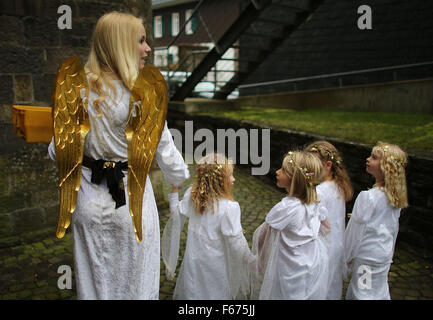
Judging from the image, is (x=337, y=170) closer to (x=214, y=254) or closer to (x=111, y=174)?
(x=214, y=254)

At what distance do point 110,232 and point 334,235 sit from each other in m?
1.87

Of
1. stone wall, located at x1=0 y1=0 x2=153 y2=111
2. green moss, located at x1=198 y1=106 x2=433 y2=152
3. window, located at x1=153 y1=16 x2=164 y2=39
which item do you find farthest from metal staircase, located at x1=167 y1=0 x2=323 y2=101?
window, located at x1=153 y1=16 x2=164 y2=39

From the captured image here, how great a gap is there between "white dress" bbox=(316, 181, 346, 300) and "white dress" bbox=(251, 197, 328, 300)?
0.30 meters

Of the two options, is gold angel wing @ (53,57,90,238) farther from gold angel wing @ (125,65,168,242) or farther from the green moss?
the green moss

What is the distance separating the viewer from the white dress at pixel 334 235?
129 inches

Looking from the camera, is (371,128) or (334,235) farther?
(371,128)

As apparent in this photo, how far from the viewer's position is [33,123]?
7.88 ft

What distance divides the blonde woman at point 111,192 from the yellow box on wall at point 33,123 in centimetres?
12

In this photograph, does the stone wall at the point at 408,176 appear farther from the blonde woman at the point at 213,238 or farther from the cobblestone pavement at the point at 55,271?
the blonde woman at the point at 213,238

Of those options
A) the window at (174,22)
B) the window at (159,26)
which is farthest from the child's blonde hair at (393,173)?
the window at (159,26)

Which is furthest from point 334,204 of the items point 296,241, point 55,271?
point 55,271

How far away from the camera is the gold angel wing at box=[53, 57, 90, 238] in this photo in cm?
222

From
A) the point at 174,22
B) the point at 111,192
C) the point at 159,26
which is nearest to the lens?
the point at 111,192

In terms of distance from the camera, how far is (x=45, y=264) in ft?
13.6
